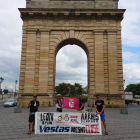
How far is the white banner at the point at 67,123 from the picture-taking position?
7668 mm

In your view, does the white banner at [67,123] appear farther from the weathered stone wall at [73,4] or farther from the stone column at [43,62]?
the weathered stone wall at [73,4]

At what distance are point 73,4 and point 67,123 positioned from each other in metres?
19.8

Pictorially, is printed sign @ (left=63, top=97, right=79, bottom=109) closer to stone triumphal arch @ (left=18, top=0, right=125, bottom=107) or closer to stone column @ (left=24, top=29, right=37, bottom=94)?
stone triumphal arch @ (left=18, top=0, right=125, bottom=107)

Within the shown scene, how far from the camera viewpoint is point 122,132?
8398mm

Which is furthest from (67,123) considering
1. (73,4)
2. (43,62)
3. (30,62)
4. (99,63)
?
(73,4)

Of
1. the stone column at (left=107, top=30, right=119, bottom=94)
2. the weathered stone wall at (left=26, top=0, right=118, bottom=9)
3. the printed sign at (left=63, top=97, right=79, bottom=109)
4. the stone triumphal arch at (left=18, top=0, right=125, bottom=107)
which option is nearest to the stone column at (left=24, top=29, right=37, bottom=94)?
the stone triumphal arch at (left=18, top=0, right=125, bottom=107)

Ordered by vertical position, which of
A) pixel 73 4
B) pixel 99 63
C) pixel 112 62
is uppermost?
pixel 73 4

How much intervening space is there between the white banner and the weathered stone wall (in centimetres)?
1912

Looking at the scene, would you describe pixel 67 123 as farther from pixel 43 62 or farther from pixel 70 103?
pixel 43 62

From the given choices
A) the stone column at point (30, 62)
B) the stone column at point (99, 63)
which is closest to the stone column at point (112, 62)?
the stone column at point (99, 63)

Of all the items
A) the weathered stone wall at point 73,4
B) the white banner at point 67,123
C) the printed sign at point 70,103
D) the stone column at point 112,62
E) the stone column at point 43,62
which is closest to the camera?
the white banner at point 67,123

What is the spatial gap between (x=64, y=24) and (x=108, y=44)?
22.3 feet

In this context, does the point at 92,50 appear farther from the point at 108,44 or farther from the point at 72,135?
the point at 72,135

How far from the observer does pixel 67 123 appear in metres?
7.68
